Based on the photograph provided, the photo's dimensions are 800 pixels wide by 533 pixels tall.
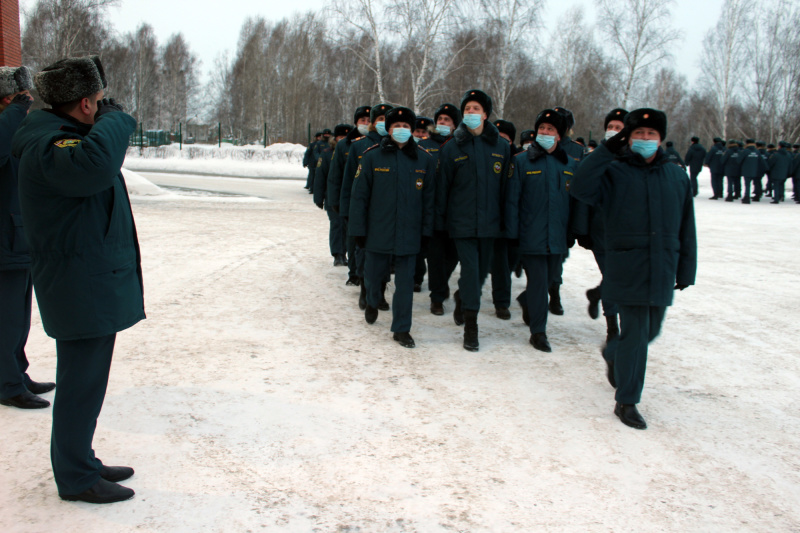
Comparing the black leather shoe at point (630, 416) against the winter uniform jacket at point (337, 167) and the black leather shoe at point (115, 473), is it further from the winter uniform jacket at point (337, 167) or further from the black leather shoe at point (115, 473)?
the winter uniform jacket at point (337, 167)

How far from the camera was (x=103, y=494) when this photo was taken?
2.68 m

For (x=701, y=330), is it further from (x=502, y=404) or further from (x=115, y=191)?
(x=115, y=191)

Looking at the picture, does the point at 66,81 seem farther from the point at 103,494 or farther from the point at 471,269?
the point at 471,269

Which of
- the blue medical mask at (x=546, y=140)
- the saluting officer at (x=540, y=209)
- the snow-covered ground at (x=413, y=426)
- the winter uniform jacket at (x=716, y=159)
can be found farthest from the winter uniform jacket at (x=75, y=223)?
the winter uniform jacket at (x=716, y=159)

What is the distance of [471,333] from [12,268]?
3182mm

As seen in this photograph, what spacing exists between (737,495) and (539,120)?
323 centimetres

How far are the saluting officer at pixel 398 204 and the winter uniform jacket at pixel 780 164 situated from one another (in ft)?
58.0

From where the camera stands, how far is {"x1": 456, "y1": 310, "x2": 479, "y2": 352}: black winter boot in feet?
16.5

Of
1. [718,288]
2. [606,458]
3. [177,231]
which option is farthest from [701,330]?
[177,231]

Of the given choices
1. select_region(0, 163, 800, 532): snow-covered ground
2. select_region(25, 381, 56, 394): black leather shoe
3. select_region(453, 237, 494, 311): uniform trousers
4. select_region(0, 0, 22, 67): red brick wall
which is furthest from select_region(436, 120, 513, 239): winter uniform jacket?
select_region(0, 0, 22, 67): red brick wall

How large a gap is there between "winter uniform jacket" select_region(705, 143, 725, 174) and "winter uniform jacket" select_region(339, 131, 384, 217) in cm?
1654

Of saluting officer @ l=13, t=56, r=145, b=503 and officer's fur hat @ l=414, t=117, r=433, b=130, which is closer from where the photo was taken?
saluting officer @ l=13, t=56, r=145, b=503

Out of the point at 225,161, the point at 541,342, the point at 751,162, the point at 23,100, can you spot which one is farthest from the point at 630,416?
the point at 225,161

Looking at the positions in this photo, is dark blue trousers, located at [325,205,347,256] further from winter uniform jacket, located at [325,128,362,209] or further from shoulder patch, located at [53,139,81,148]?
shoulder patch, located at [53,139,81,148]
